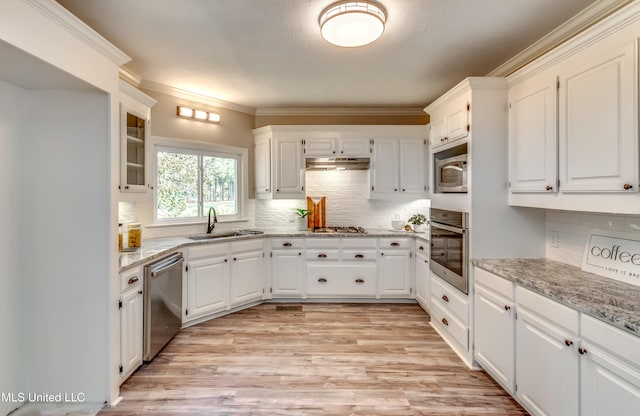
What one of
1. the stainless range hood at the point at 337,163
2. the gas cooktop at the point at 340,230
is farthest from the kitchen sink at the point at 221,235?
the stainless range hood at the point at 337,163

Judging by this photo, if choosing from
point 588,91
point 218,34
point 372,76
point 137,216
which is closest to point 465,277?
point 588,91

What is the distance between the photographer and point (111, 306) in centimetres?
198

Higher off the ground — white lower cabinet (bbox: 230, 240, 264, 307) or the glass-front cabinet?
the glass-front cabinet

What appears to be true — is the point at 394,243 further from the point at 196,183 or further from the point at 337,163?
the point at 196,183

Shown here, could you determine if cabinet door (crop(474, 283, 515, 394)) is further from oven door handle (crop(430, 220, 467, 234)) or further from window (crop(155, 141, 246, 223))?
window (crop(155, 141, 246, 223))

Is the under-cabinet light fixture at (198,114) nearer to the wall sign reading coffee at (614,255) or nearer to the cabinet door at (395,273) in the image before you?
the cabinet door at (395,273)

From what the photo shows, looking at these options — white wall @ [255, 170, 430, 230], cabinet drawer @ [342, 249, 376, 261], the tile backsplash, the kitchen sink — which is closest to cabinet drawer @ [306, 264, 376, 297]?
cabinet drawer @ [342, 249, 376, 261]

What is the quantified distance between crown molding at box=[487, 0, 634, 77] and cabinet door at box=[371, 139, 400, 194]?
1.48 meters

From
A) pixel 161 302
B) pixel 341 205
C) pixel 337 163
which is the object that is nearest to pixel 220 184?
pixel 337 163

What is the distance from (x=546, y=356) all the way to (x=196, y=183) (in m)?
3.80

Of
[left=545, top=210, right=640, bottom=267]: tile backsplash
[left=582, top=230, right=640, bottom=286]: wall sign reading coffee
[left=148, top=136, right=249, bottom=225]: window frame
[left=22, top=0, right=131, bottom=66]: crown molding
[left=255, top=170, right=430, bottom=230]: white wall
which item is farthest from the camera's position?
[left=255, top=170, right=430, bottom=230]: white wall

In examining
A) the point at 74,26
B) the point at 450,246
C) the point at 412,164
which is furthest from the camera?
the point at 412,164

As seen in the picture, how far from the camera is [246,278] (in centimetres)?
368

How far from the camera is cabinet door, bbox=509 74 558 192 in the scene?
196 centimetres
